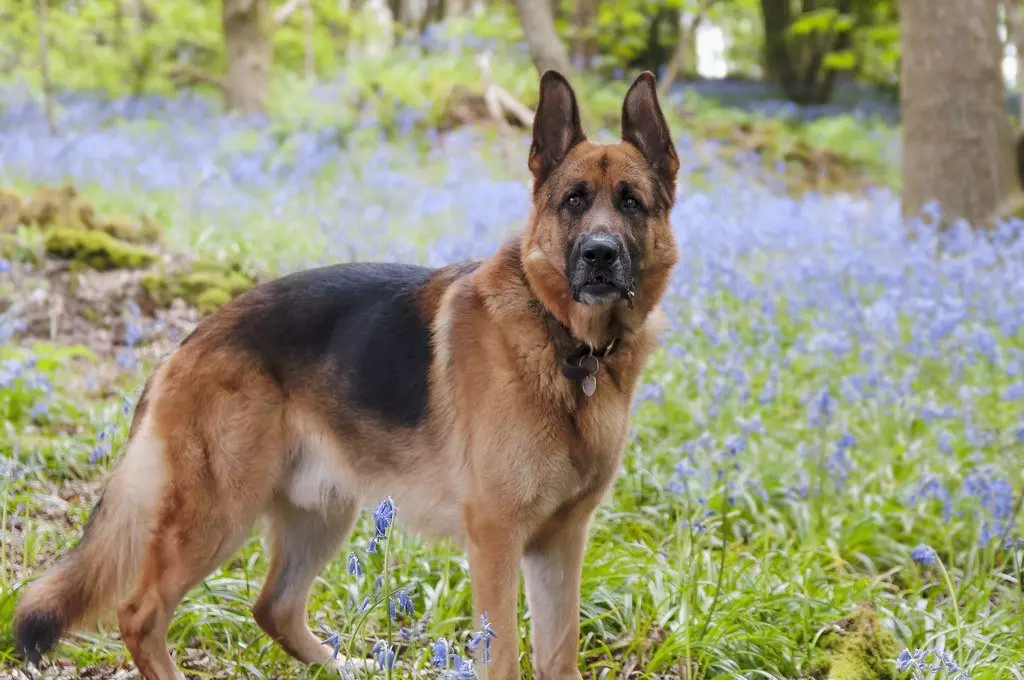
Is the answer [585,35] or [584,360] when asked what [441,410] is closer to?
[584,360]

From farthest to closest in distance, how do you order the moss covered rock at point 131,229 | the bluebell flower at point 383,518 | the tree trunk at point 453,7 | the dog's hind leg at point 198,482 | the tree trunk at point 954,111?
the tree trunk at point 453,7
the tree trunk at point 954,111
the moss covered rock at point 131,229
the dog's hind leg at point 198,482
the bluebell flower at point 383,518

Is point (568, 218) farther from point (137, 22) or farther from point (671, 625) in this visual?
point (137, 22)

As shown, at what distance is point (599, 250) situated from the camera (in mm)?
3037

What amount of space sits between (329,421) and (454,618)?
0.84 m

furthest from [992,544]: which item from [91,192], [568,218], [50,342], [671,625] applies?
[91,192]

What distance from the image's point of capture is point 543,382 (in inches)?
124

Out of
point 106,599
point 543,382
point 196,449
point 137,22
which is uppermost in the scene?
point 137,22

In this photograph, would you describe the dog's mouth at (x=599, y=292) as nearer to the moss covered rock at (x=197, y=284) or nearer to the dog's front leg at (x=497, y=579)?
the dog's front leg at (x=497, y=579)

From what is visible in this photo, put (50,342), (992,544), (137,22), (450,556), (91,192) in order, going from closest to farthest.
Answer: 1. (450,556)
2. (992,544)
3. (50,342)
4. (91,192)
5. (137,22)

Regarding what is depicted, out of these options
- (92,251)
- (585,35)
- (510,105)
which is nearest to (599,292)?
(92,251)

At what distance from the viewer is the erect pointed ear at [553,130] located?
3.35 m

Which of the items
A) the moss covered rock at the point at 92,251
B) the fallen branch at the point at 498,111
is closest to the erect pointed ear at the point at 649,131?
the moss covered rock at the point at 92,251

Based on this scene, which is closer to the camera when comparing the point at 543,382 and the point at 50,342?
the point at 543,382

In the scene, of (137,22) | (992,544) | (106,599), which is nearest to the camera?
(106,599)
